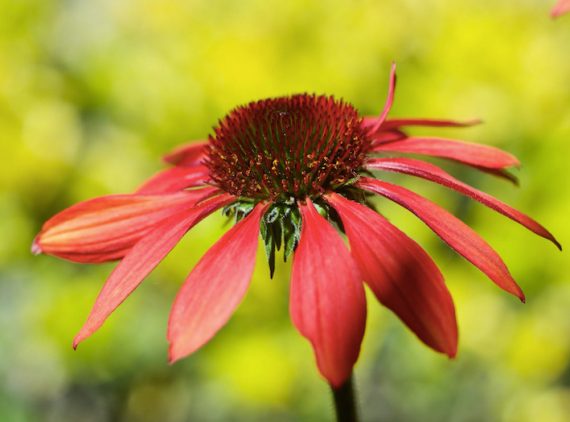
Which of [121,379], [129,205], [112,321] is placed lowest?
[121,379]

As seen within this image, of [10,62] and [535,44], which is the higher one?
[535,44]

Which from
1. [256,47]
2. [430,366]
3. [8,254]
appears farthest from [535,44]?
[8,254]

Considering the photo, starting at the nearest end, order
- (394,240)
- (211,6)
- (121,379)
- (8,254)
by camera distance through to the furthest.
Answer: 1. (394,240)
2. (121,379)
3. (8,254)
4. (211,6)

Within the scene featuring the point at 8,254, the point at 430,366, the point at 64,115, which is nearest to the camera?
the point at 430,366

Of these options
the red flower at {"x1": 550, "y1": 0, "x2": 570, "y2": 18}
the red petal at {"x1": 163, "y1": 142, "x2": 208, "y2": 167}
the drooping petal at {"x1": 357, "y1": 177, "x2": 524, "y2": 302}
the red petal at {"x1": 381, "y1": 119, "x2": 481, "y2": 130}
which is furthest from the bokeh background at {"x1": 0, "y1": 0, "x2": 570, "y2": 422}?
the red flower at {"x1": 550, "y1": 0, "x2": 570, "y2": 18}

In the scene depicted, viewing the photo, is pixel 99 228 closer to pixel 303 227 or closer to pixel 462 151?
pixel 303 227

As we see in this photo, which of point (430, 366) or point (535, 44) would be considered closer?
point (430, 366)

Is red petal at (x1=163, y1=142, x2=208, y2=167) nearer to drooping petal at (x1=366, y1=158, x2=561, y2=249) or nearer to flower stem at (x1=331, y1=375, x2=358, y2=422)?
drooping petal at (x1=366, y1=158, x2=561, y2=249)

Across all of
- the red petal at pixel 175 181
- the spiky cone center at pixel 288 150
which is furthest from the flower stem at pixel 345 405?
the red petal at pixel 175 181

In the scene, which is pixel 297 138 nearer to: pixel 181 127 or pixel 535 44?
pixel 181 127

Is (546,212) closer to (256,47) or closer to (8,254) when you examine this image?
(256,47)
